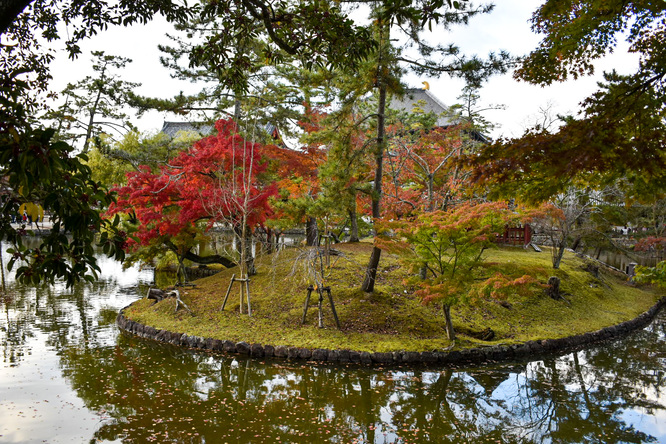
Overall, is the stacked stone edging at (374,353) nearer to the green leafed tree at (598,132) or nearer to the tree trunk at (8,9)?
the green leafed tree at (598,132)

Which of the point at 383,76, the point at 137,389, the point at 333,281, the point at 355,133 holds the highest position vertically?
the point at 383,76

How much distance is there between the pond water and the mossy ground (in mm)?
748

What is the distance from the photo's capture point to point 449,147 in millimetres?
13438

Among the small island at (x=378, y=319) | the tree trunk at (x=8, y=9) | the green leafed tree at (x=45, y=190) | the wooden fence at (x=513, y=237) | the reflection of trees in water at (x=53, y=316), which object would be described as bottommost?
the reflection of trees in water at (x=53, y=316)

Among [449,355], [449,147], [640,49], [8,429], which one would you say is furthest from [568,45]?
[449,147]

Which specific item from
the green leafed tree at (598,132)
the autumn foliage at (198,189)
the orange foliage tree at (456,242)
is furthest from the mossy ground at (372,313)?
the green leafed tree at (598,132)

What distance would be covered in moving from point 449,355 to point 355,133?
4.86m

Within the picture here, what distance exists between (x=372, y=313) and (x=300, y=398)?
11.0 ft

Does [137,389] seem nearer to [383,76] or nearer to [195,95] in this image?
[383,76]

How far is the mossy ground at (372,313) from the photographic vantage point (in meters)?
7.97

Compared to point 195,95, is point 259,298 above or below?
below

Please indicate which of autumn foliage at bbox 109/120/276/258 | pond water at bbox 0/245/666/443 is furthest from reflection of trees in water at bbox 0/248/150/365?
autumn foliage at bbox 109/120/276/258

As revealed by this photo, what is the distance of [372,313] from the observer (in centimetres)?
900

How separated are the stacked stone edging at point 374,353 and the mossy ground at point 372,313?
168 mm
